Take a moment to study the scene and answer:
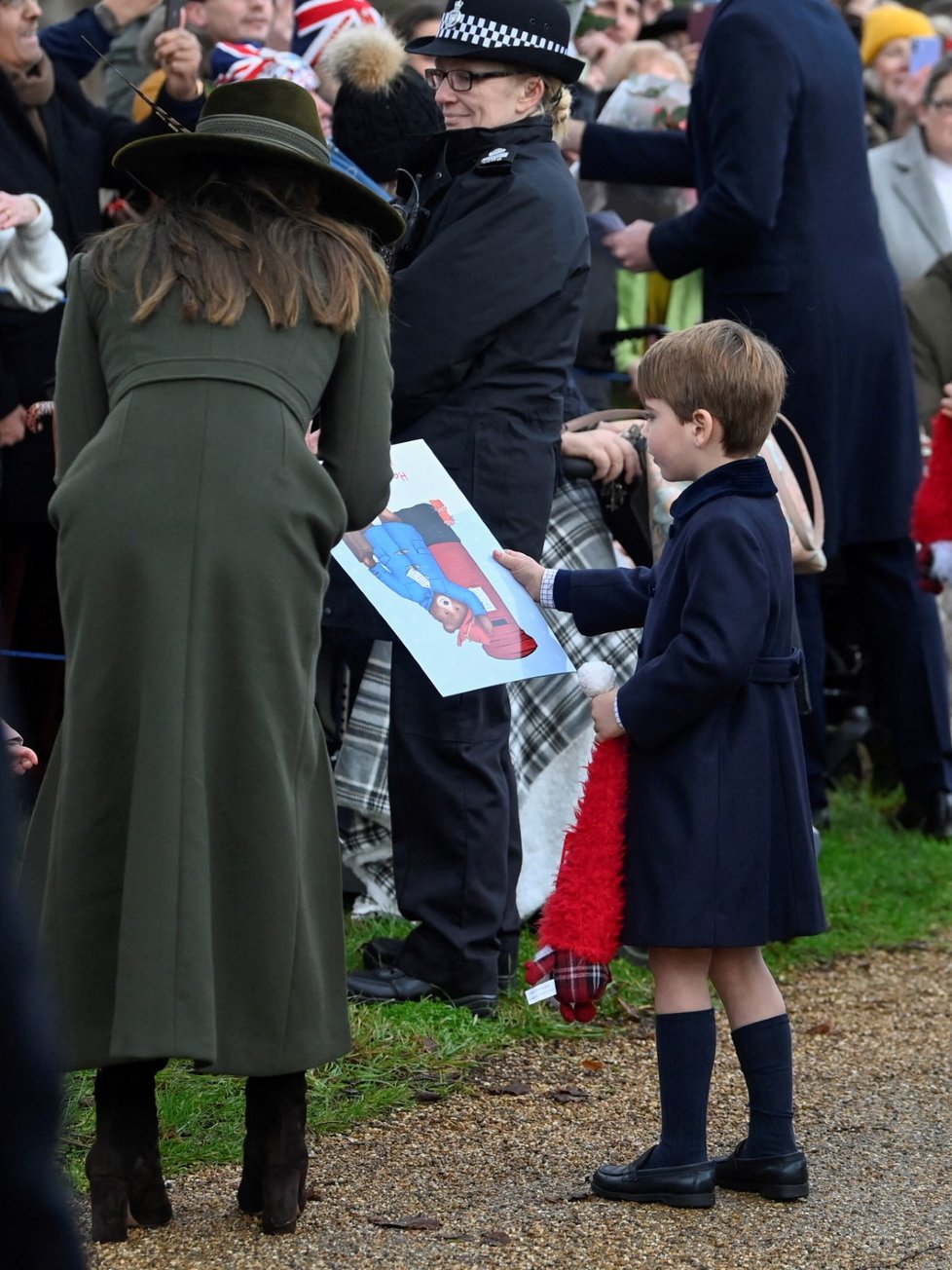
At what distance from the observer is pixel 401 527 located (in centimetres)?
426

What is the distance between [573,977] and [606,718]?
1.58 ft

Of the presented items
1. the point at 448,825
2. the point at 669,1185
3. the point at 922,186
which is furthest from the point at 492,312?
the point at 922,186

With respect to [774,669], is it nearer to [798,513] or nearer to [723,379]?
[723,379]

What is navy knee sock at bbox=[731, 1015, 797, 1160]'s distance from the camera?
366 centimetres

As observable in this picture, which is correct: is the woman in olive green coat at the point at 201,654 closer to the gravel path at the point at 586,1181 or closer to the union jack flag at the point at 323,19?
the gravel path at the point at 586,1181

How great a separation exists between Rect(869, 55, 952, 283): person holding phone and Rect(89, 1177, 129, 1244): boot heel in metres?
5.67

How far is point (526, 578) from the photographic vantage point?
4125 millimetres

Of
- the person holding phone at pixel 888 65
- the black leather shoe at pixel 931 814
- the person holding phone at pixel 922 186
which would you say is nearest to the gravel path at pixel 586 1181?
the black leather shoe at pixel 931 814

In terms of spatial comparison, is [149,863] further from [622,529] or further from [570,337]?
[622,529]

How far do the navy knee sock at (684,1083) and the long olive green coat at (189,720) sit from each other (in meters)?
0.62

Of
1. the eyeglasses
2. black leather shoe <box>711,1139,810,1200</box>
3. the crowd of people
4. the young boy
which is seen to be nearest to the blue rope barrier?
the crowd of people

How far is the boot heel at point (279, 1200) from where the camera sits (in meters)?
3.38

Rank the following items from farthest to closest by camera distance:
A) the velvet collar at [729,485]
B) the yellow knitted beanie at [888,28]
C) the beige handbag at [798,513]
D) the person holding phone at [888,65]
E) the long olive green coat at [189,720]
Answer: the yellow knitted beanie at [888,28] < the person holding phone at [888,65] < the beige handbag at [798,513] < the velvet collar at [729,485] < the long olive green coat at [189,720]

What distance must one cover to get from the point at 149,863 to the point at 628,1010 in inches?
81.1
